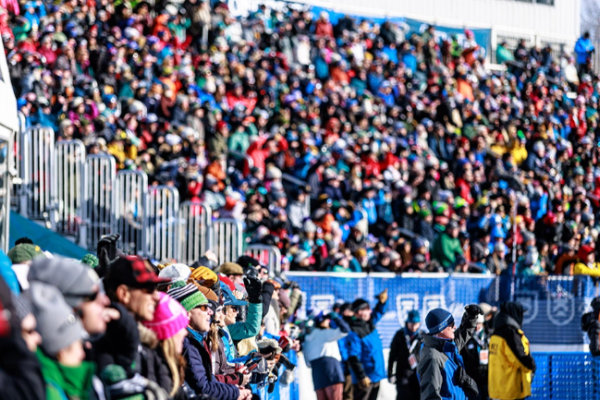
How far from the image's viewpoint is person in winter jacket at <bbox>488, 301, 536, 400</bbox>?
10.3 meters

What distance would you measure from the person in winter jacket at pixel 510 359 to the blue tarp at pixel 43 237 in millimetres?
5476

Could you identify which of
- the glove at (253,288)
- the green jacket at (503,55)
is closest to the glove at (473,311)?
the glove at (253,288)

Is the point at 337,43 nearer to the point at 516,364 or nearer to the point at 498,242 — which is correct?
the point at 498,242

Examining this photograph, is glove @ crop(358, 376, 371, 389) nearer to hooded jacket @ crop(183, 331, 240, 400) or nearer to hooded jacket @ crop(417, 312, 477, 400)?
hooded jacket @ crop(417, 312, 477, 400)

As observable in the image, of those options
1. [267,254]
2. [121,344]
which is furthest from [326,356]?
[121,344]

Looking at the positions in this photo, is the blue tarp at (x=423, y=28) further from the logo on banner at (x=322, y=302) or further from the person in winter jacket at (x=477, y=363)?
the person in winter jacket at (x=477, y=363)

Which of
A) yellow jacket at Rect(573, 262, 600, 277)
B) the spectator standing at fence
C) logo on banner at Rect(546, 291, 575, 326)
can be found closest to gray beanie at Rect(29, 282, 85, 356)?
logo on banner at Rect(546, 291, 575, 326)

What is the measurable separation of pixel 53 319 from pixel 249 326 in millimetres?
4461

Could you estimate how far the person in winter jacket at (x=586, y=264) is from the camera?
17.4m


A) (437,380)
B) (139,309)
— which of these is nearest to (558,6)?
(437,380)

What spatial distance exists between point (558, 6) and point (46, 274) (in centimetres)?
3257

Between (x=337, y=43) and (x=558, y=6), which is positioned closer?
(x=337, y=43)

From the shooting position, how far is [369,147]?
2036 cm

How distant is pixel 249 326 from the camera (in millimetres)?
7734
